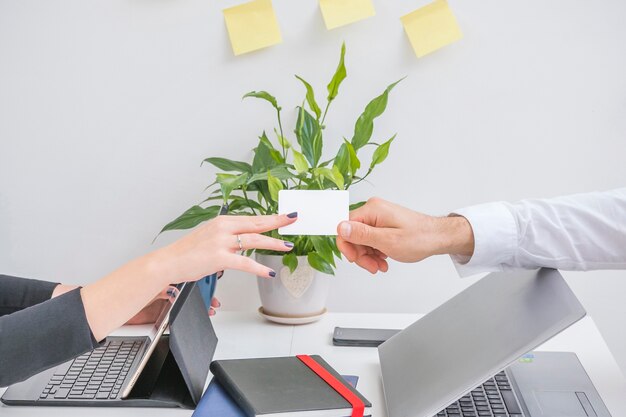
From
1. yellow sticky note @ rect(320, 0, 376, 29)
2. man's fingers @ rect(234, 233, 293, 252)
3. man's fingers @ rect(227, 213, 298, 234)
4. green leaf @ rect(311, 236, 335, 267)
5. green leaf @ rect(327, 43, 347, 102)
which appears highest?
yellow sticky note @ rect(320, 0, 376, 29)

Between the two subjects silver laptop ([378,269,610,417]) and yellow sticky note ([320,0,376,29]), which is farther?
yellow sticky note ([320,0,376,29])

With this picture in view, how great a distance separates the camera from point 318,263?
1.36 m

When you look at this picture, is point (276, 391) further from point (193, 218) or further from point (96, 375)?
point (193, 218)

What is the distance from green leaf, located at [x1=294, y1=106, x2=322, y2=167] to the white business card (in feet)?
1.15

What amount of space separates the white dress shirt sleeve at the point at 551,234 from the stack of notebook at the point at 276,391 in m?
0.32

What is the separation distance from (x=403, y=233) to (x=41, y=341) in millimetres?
557

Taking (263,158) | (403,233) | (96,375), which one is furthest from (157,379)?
(263,158)

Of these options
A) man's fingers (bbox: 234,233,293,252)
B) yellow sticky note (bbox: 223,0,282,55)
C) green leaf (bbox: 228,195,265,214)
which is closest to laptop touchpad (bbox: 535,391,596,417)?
man's fingers (bbox: 234,233,293,252)

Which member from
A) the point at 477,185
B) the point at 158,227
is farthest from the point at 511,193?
the point at 158,227

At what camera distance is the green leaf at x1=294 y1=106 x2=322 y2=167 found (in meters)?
1.42

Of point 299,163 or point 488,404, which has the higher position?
point 299,163

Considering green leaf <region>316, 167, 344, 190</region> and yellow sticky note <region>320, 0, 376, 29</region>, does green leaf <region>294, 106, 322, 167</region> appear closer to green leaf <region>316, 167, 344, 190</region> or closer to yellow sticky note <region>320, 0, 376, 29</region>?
green leaf <region>316, 167, 344, 190</region>

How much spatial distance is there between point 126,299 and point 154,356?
0.84 feet

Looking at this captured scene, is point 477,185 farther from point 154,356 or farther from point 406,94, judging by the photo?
point 154,356
